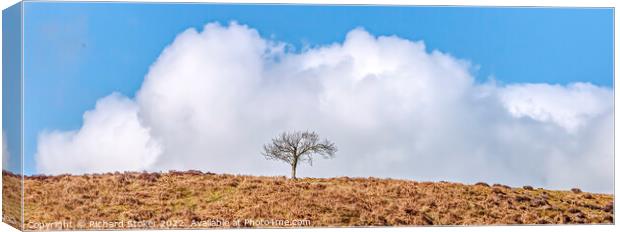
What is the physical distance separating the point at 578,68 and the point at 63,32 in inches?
427

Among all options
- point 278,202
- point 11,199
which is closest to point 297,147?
point 278,202

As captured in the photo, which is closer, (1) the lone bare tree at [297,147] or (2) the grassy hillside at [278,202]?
(2) the grassy hillside at [278,202]

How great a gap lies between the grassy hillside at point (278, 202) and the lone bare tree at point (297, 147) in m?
0.53

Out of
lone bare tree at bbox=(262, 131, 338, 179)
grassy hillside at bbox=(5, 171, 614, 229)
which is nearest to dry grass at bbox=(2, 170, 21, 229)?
grassy hillside at bbox=(5, 171, 614, 229)

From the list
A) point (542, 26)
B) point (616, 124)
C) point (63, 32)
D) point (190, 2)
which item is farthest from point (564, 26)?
point (63, 32)

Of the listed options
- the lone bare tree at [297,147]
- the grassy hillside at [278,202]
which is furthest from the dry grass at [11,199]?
the lone bare tree at [297,147]

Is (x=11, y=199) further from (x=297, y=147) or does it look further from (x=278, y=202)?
(x=297, y=147)

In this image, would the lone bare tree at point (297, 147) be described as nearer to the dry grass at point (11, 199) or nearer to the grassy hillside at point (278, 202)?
the grassy hillside at point (278, 202)

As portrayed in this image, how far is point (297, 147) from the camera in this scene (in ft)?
91.5

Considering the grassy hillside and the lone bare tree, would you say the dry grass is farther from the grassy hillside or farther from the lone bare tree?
the lone bare tree

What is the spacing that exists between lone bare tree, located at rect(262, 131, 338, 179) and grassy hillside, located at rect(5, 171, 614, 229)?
53cm

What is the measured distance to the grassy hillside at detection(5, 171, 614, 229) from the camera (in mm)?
27109

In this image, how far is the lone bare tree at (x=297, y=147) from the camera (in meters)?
27.9

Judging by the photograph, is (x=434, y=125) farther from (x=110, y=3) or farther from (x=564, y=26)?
(x=110, y=3)
